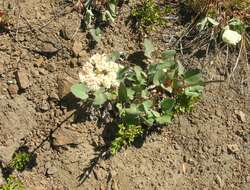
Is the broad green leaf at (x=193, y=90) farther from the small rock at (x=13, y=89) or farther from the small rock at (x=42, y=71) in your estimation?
the small rock at (x=13, y=89)

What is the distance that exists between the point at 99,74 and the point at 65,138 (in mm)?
687

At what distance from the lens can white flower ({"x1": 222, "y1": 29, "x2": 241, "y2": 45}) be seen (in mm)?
4031

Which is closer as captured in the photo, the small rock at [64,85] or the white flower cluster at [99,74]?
the white flower cluster at [99,74]

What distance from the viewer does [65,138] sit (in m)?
4.22

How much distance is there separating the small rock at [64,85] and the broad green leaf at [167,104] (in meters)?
0.76

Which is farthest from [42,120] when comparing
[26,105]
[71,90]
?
[71,90]

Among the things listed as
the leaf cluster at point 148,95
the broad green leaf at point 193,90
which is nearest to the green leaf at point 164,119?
the leaf cluster at point 148,95

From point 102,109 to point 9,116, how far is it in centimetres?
76

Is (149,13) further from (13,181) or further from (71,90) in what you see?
(13,181)

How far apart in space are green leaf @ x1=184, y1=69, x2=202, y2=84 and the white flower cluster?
571mm

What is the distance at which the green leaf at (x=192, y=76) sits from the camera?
4066 millimetres

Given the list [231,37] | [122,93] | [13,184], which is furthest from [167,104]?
[13,184]

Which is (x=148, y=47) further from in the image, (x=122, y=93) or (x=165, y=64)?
(x=122, y=93)

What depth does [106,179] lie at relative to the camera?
13.8 feet
